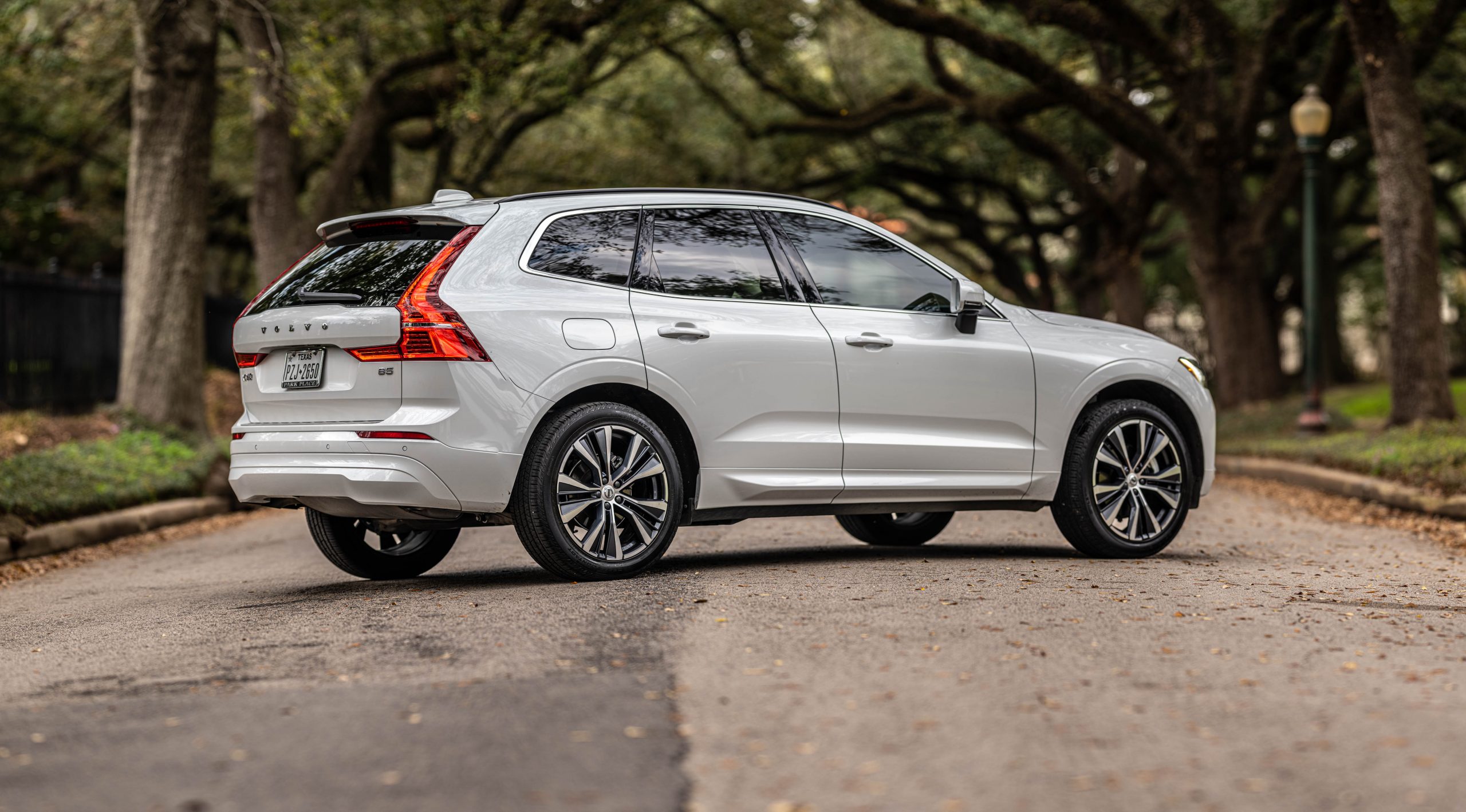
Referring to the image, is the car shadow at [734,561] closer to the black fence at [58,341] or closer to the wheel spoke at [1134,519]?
the wheel spoke at [1134,519]

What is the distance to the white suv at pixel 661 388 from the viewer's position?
6730mm

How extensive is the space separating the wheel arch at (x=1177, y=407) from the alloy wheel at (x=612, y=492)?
9.35ft

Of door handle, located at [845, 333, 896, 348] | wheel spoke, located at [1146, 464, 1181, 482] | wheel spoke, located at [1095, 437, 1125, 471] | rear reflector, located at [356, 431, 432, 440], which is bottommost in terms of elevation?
wheel spoke, located at [1146, 464, 1181, 482]

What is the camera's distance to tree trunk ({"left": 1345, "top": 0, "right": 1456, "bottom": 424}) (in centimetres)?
1584

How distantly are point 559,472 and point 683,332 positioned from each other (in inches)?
35.8

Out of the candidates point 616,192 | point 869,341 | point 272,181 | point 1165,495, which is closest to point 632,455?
point 616,192

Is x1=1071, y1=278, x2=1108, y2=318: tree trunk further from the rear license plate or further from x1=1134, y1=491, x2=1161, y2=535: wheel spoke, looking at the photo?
the rear license plate

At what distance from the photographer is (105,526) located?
11734 mm

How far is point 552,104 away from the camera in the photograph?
24.1m

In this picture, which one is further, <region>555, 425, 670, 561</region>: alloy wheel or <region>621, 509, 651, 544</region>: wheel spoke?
<region>621, 509, 651, 544</region>: wheel spoke

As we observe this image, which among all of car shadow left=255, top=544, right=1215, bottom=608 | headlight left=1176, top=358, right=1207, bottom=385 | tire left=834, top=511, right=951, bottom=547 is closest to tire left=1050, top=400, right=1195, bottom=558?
car shadow left=255, top=544, right=1215, bottom=608

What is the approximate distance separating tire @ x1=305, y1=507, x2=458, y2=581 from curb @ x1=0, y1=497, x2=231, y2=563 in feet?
11.5

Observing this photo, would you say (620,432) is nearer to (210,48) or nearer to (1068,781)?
(1068,781)

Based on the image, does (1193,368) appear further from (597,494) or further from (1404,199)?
(1404,199)
